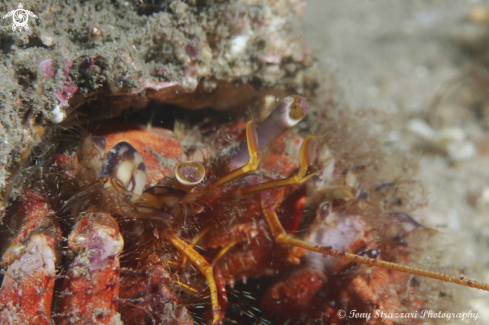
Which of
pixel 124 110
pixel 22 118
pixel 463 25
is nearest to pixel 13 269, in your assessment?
pixel 22 118

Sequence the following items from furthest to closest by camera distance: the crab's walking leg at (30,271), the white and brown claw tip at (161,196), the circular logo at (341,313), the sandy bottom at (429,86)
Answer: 1. the sandy bottom at (429,86)
2. the circular logo at (341,313)
3. the white and brown claw tip at (161,196)
4. the crab's walking leg at (30,271)

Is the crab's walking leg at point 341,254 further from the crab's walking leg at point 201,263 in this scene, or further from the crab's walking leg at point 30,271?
the crab's walking leg at point 30,271

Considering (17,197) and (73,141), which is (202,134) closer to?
(73,141)

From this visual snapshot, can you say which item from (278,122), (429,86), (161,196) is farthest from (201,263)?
(429,86)

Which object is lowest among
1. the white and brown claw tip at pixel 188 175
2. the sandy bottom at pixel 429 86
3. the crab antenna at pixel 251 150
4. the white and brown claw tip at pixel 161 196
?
the sandy bottom at pixel 429 86

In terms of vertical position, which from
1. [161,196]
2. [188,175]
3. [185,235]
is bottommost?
[185,235]

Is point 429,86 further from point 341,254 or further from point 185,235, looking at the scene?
point 185,235

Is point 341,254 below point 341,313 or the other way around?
the other way around

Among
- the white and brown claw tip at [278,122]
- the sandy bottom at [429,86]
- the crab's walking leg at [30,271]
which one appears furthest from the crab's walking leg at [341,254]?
the sandy bottom at [429,86]
